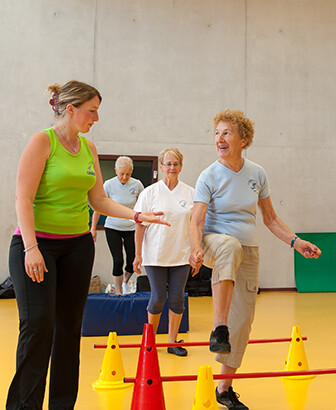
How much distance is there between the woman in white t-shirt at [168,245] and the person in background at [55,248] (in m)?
1.71

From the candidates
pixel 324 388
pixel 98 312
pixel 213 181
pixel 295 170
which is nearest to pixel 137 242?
pixel 98 312

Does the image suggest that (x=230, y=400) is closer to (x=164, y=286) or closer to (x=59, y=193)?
(x=164, y=286)

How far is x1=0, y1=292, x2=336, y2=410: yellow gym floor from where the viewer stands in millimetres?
3281

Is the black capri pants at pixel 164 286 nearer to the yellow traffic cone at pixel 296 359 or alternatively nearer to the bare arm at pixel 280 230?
the yellow traffic cone at pixel 296 359

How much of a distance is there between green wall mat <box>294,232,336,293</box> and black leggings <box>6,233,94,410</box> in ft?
21.0

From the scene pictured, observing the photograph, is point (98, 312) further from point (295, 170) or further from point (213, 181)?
point (295, 170)

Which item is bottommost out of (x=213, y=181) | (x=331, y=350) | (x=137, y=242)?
(x=331, y=350)

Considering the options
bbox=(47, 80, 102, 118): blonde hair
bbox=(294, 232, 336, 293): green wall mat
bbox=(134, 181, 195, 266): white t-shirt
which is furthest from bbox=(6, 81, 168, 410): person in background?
bbox=(294, 232, 336, 293): green wall mat

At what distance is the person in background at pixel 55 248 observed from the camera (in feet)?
7.46

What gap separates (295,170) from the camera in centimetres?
854

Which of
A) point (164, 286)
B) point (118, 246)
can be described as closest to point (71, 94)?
point (164, 286)

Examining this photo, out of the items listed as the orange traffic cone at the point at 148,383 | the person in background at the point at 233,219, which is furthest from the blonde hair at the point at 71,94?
the orange traffic cone at the point at 148,383

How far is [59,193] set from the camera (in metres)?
2.40

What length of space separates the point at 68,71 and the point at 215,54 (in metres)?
2.43
